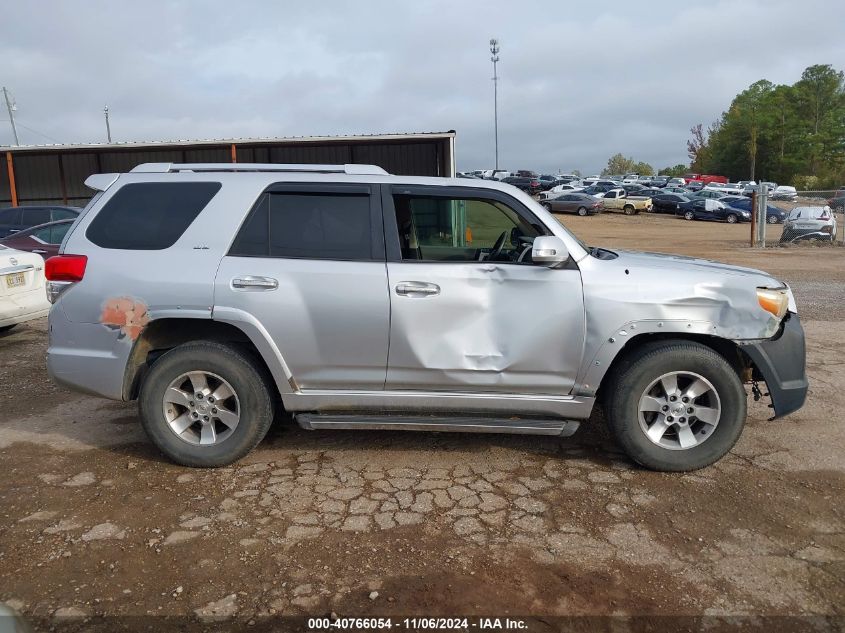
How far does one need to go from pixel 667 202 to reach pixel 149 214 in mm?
41679

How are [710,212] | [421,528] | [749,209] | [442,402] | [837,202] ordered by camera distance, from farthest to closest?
A: [710,212]
[749,209]
[837,202]
[442,402]
[421,528]

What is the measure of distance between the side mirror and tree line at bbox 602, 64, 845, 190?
265 feet

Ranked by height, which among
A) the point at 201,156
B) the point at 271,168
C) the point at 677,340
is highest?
the point at 201,156

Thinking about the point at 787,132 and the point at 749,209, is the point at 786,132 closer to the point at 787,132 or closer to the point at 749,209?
the point at 787,132

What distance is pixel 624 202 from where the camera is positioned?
4291 cm

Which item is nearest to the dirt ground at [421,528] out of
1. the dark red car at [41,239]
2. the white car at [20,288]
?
the white car at [20,288]

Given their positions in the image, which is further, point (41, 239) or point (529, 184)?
point (529, 184)

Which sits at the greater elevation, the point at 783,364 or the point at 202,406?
the point at 783,364

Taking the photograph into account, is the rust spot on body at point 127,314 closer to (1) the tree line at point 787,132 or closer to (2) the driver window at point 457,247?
(2) the driver window at point 457,247

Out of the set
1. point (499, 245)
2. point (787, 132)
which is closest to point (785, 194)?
point (499, 245)

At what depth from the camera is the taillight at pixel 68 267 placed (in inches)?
175

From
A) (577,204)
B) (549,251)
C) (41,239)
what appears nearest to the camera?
(549,251)

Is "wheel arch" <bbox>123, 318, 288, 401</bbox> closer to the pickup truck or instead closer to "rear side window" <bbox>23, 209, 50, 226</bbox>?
"rear side window" <bbox>23, 209, 50, 226</bbox>

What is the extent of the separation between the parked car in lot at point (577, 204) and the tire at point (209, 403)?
125 feet
